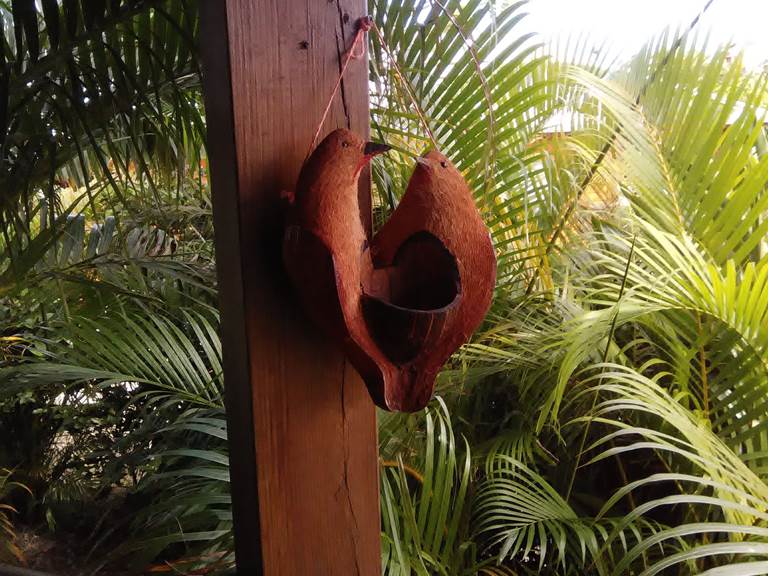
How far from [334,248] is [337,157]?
0.22 feet

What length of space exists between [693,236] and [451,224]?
0.89 metres

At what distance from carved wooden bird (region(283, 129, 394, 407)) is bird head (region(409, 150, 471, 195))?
0.05m

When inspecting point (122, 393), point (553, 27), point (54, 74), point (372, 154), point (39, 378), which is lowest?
point (122, 393)

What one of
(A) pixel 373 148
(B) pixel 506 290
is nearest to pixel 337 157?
(A) pixel 373 148

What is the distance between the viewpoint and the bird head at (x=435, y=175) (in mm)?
506

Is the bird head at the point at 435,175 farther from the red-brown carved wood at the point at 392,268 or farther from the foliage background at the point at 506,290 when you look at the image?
the foliage background at the point at 506,290

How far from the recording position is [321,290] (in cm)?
44

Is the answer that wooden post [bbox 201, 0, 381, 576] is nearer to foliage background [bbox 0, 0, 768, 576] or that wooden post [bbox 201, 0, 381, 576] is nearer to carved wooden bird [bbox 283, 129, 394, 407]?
carved wooden bird [bbox 283, 129, 394, 407]

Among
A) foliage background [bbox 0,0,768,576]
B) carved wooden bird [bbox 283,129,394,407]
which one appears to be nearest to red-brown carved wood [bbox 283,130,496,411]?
carved wooden bird [bbox 283,129,394,407]

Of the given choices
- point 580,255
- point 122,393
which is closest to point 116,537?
point 122,393

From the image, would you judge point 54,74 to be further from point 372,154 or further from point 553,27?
point 553,27

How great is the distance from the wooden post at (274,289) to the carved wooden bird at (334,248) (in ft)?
0.10

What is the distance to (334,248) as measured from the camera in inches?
17.6

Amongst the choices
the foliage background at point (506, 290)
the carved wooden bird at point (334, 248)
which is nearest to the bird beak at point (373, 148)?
the carved wooden bird at point (334, 248)
